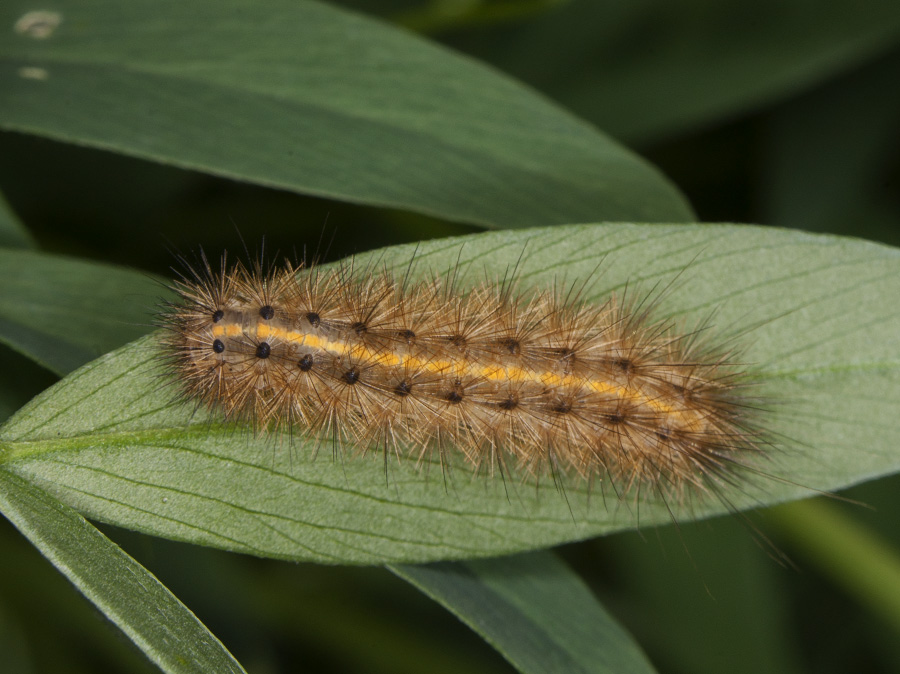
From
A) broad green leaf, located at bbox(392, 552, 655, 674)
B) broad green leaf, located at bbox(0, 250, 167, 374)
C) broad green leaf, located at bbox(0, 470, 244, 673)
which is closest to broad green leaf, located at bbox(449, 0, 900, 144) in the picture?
broad green leaf, located at bbox(392, 552, 655, 674)

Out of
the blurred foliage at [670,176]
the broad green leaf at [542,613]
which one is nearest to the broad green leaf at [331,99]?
A: the blurred foliage at [670,176]

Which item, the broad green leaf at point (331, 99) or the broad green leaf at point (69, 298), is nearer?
the broad green leaf at point (69, 298)

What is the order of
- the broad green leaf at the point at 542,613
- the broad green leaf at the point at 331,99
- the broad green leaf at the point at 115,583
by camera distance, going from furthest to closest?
the broad green leaf at the point at 331,99
the broad green leaf at the point at 542,613
the broad green leaf at the point at 115,583

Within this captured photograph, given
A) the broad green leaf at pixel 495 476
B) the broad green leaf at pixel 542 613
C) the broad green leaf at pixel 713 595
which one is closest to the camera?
the broad green leaf at pixel 495 476

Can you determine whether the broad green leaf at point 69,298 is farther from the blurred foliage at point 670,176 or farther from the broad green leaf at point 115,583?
the blurred foliage at point 670,176

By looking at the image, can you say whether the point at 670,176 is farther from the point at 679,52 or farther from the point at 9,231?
the point at 9,231

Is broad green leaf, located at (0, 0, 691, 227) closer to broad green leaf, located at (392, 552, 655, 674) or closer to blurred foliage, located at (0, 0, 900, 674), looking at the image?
blurred foliage, located at (0, 0, 900, 674)
